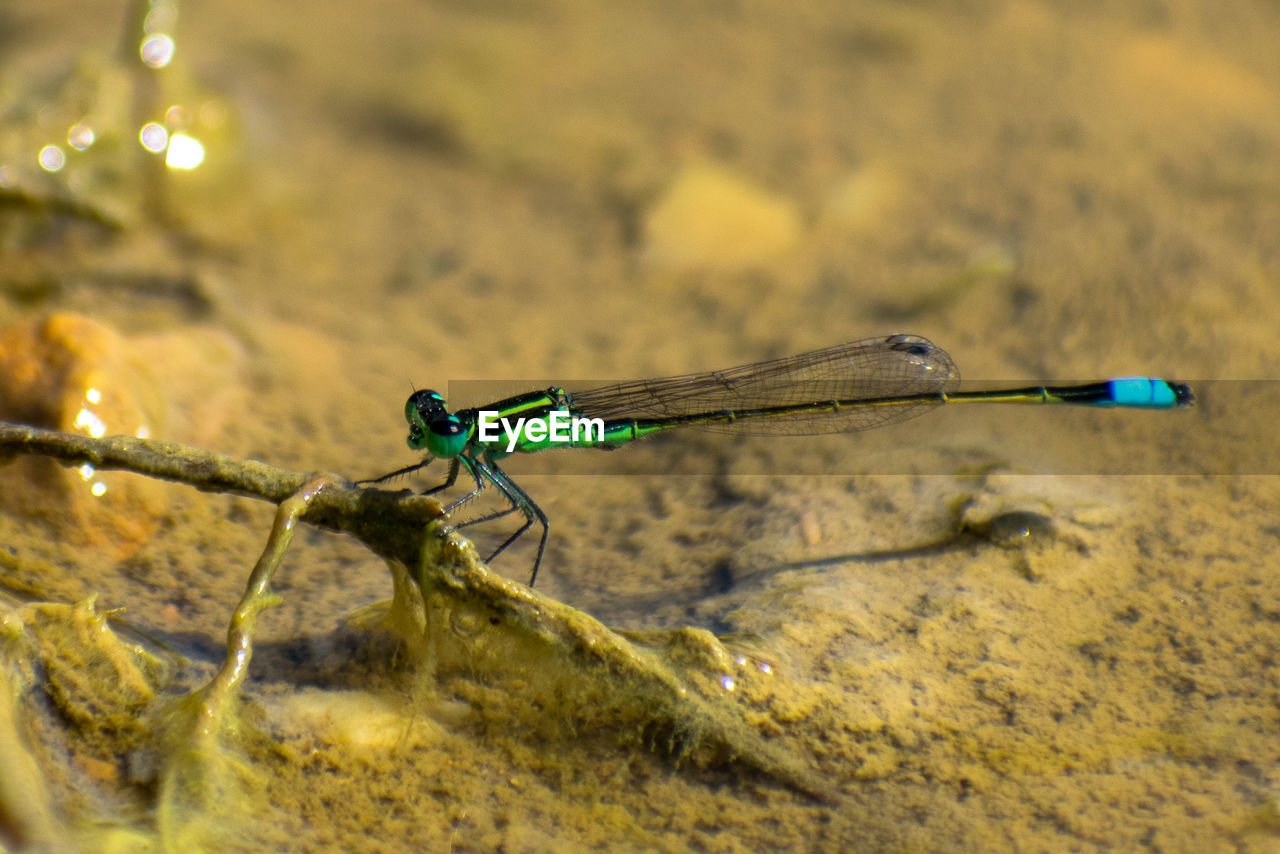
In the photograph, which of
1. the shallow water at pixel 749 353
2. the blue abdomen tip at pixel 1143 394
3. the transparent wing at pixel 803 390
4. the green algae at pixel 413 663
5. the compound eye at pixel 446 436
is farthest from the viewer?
the transparent wing at pixel 803 390

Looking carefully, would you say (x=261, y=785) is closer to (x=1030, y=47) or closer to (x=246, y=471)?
(x=246, y=471)

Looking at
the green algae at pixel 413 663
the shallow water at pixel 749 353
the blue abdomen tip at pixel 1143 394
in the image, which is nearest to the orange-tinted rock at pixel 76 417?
the shallow water at pixel 749 353

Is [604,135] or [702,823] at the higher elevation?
[604,135]

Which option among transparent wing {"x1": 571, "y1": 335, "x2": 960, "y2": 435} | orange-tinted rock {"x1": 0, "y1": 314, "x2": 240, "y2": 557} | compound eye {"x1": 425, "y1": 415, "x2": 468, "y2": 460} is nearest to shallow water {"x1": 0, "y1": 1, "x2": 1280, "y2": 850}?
orange-tinted rock {"x1": 0, "y1": 314, "x2": 240, "y2": 557}

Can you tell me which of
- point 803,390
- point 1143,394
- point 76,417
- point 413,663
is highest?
point 1143,394

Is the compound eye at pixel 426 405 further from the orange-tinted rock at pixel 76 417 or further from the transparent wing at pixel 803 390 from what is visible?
the orange-tinted rock at pixel 76 417

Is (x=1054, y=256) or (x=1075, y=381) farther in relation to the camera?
(x=1054, y=256)

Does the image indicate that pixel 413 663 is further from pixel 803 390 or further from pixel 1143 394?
pixel 1143 394

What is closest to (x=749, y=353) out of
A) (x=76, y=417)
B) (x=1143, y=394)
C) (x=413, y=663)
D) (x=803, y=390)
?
(x=803, y=390)

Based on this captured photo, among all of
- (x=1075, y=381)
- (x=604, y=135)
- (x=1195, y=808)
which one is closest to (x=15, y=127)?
(x=604, y=135)
